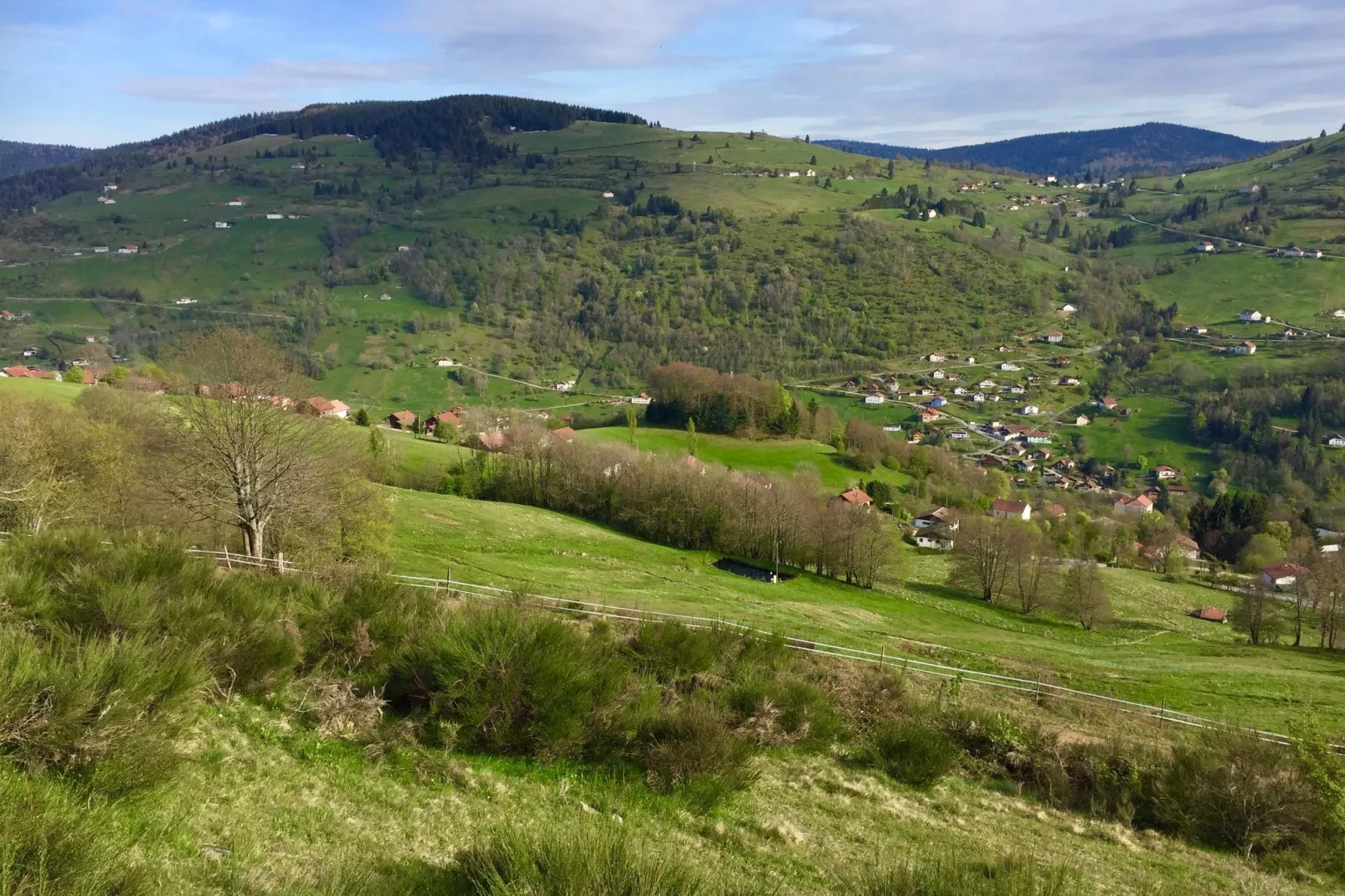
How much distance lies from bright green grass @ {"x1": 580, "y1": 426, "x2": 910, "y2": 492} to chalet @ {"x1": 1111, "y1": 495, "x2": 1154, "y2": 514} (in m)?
36.4

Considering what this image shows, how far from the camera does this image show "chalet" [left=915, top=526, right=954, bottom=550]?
84.1 m

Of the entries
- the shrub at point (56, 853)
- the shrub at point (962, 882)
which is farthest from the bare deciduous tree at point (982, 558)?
the shrub at point (56, 853)

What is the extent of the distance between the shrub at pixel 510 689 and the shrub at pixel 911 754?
628 centimetres

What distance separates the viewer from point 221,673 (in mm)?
12188

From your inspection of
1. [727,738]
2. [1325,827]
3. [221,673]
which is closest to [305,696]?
[221,673]

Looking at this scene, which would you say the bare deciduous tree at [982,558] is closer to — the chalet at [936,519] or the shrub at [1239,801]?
the chalet at [936,519]

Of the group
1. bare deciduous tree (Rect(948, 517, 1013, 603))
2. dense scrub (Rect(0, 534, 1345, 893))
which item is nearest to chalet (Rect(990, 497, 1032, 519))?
bare deciduous tree (Rect(948, 517, 1013, 603))

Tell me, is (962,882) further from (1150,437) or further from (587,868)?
(1150,437)

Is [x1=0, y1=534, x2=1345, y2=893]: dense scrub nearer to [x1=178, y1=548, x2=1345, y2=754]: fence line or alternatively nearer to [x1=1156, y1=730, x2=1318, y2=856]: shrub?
[x1=1156, y1=730, x2=1318, y2=856]: shrub

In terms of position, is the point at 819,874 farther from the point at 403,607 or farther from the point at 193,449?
the point at 193,449

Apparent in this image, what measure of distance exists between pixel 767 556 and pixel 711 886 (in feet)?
181

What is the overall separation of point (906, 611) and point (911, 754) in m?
35.3

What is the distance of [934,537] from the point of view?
281 ft

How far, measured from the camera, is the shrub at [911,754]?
49.2 ft
